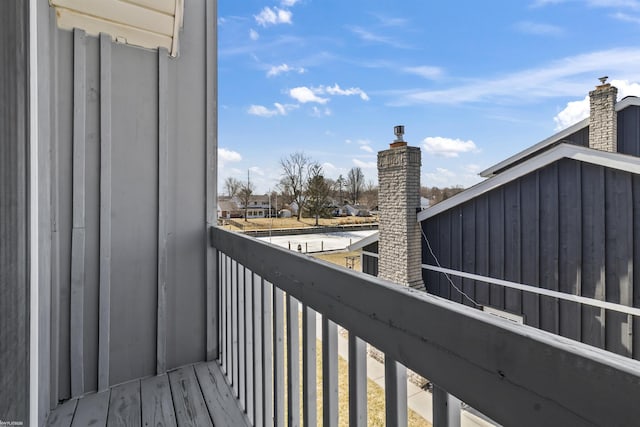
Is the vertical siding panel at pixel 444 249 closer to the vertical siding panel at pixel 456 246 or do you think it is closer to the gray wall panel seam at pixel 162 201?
the vertical siding panel at pixel 456 246

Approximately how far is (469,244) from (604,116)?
3.54m

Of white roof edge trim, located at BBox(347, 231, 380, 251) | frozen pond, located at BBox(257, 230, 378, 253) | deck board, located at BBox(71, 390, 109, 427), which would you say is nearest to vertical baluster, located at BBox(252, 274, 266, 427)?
deck board, located at BBox(71, 390, 109, 427)

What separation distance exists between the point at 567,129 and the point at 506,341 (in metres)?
7.91

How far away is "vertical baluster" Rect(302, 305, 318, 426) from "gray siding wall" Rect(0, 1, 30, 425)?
58cm

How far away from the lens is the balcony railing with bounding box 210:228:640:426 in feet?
1.10

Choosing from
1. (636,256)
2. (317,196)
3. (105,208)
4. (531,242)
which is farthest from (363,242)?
(105,208)

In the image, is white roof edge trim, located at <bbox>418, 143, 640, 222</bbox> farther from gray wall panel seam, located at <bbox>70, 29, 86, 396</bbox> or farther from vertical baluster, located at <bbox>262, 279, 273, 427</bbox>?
gray wall panel seam, located at <bbox>70, 29, 86, 396</bbox>

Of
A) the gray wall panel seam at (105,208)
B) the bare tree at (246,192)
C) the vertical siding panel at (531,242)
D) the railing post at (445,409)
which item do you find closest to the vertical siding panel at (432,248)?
the vertical siding panel at (531,242)

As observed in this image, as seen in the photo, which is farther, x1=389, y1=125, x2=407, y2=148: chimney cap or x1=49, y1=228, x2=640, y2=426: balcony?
x1=389, y1=125, x2=407, y2=148: chimney cap

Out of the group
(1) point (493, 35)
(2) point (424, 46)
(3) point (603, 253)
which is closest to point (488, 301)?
(3) point (603, 253)

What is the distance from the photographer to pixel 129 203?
5.41 feet

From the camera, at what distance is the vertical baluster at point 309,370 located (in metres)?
0.90

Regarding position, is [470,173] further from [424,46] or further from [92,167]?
[92,167]

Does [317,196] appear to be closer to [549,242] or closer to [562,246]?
[549,242]
